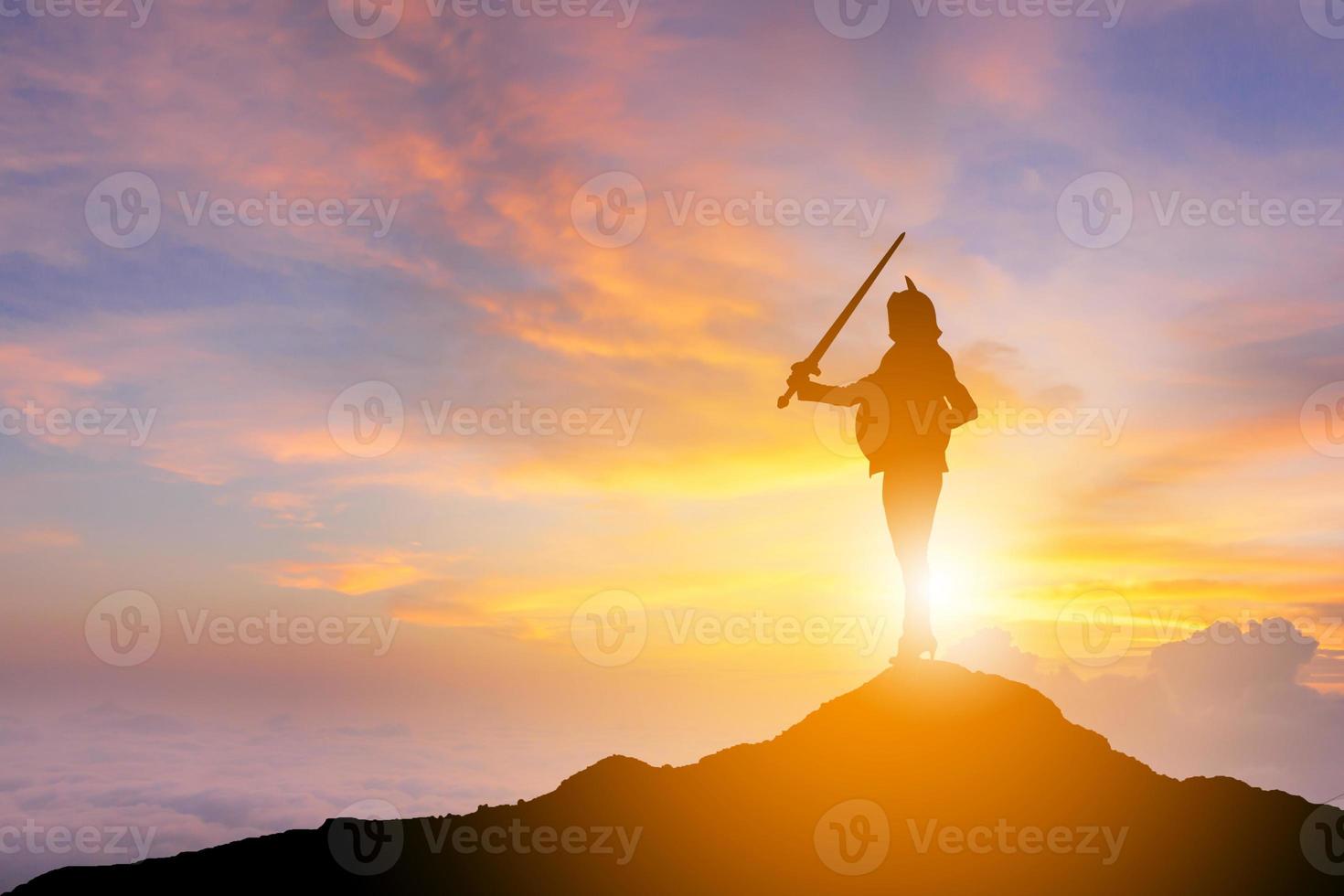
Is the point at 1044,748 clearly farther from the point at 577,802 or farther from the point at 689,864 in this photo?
the point at 577,802

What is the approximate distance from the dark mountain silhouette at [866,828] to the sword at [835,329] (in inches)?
203

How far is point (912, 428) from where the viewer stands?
18031 mm

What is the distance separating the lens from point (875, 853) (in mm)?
16062

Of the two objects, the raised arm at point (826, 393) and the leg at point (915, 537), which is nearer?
the leg at point (915, 537)

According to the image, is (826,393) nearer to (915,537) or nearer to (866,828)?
(915,537)

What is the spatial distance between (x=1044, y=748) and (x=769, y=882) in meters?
5.38

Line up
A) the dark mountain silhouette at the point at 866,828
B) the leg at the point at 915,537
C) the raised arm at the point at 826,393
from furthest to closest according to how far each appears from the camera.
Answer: the raised arm at the point at 826,393 < the leg at the point at 915,537 < the dark mountain silhouette at the point at 866,828

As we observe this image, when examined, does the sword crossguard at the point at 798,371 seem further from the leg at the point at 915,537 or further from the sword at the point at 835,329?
the leg at the point at 915,537

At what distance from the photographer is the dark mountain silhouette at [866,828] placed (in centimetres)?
1614

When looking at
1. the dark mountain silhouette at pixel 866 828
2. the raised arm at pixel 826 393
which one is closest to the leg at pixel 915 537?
the dark mountain silhouette at pixel 866 828

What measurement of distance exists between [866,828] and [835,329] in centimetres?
816

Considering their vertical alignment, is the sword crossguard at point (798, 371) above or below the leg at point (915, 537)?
above

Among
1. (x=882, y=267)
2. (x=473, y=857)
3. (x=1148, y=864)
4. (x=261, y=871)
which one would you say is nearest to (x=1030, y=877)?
(x=1148, y=864)

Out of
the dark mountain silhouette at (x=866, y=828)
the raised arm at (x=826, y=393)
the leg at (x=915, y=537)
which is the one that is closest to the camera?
the dark mountain silhouette at (x=866, y=828)
